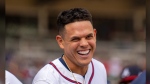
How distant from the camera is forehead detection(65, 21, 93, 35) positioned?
199 cm

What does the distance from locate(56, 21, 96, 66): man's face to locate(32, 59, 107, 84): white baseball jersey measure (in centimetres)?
12

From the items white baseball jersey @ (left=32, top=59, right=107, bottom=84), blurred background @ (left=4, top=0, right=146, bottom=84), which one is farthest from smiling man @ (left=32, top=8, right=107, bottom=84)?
blurred background @ (left=4, top=0, right=146, bottom=84)

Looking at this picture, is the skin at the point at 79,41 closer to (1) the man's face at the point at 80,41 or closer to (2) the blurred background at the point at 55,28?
(1) the man's face at the point at 80,41

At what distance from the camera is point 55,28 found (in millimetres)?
14000

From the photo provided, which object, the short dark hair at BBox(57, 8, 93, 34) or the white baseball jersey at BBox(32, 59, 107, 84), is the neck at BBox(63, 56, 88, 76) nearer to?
the white baseball jersey at BBox(32, 59, 107, 84)

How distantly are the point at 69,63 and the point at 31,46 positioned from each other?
369 inches

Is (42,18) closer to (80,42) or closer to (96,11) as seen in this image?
(96,11)

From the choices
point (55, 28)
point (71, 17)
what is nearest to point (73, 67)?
point (71, 17)

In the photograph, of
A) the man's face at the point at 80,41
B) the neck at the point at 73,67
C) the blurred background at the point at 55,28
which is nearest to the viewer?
the man's face at the point at 80,41

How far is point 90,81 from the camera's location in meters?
2.24


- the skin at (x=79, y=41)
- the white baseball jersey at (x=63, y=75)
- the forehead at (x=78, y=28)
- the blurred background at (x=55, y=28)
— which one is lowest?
the blurred background at (x=55, y=28)

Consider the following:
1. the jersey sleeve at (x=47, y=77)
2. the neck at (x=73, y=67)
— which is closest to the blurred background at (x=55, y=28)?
the neck at (x=73, y=67)

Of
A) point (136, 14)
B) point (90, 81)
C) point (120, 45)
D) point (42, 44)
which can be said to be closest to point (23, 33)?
point (42, 44)

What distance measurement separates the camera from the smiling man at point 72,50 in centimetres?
199
